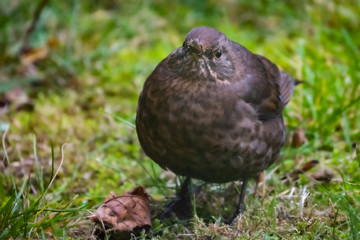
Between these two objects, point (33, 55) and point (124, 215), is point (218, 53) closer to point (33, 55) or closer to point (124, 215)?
point (124, 215)

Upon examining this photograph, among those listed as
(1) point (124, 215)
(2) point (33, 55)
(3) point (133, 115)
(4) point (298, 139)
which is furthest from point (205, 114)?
(2) point (33, 55)

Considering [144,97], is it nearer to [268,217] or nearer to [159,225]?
[159,225]

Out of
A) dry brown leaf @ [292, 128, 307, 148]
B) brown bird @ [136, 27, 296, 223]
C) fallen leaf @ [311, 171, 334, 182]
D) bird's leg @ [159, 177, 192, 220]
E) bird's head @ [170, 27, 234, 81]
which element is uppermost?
bird's head @ [170, 27, 234, 81]

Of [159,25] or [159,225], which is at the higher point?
[159,25]

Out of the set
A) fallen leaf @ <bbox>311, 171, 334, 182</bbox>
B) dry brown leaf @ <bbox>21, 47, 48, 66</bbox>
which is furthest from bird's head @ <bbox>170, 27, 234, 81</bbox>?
dry brown leaf @ <bbox>21, 47, 48, 66</bbox>

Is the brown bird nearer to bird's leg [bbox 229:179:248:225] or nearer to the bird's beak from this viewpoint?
the bird's beak

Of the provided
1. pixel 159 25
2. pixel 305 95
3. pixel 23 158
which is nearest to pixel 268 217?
pixel 305 95

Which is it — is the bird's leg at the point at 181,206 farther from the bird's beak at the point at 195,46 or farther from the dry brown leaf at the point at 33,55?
the dry brown leaf at the point at 33,55
